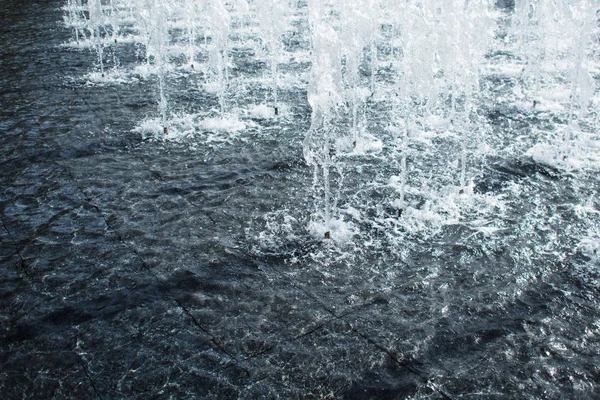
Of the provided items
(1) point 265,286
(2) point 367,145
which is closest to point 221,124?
(2) point 367,145

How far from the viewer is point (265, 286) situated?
16.7 ft

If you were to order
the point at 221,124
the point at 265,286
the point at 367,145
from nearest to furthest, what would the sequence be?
the point at 265,286 < the point at 367,145 < the point at 221,124

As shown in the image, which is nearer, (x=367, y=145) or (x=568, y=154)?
(x=568, y=154)

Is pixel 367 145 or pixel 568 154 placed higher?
pixel 367 145

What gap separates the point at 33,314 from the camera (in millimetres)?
4672

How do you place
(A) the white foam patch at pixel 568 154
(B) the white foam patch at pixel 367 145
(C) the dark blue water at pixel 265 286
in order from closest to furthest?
(C) the dark blue water at pixel 265 286 < (A) the white foam patch at pixel 568 154 < (B) the white foam patch at pixel 367 145

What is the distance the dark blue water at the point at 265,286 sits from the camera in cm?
402

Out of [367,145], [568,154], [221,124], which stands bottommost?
[568,154]

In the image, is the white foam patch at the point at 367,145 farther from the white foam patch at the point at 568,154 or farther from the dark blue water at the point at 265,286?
the white foam patch at the point at 568,154

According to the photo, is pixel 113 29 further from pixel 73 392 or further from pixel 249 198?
pixel 73 392

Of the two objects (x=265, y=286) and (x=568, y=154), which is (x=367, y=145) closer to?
(x=568, y=154)

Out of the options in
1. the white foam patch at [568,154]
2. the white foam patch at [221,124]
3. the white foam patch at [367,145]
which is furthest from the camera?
the white foam patch at [221,124]

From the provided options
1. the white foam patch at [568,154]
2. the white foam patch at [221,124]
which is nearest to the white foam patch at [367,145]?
the white foam patch at [221,124]

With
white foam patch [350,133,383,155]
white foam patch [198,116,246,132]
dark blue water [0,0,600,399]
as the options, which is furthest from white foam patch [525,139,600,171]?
white foam patch [198,116,246,132]
